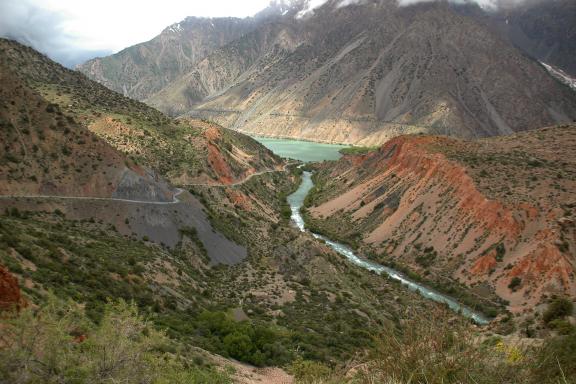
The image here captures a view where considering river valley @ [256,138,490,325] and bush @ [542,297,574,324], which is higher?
bush @ [542,297,574,324]

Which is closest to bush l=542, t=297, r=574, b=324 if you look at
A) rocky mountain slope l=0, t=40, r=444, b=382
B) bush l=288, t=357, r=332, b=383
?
rocky mountain slope l=0, t=40, r=444, b=382

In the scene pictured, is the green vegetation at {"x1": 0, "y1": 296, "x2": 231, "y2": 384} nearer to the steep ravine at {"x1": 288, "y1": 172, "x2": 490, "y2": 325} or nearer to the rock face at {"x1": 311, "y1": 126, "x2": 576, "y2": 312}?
the steep ravine at {"x1": 288, "y1": 172, "x2": 490, "y2": 325}

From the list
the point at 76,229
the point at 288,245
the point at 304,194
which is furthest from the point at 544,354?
the point at 304,194

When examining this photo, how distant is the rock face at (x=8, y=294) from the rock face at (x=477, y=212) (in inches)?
1736

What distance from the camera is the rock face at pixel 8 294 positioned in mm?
14383

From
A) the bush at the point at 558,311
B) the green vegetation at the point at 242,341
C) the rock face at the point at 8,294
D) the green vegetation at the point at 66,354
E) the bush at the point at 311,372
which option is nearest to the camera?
the green vegetation at the point at 66,354

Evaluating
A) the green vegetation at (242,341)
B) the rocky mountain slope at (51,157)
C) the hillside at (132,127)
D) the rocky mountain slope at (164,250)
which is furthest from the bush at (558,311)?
the hillside at (132,127)

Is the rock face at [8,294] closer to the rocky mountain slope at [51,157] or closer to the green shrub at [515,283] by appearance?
the rocky mountain slope at [51,157]

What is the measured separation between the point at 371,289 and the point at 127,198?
28017 millimetres

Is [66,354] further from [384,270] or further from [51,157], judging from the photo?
[384,270]

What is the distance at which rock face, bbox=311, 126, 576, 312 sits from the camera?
174ft

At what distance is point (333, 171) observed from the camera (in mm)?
123625

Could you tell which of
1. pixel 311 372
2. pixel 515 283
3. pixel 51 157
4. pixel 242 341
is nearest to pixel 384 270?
pixel 515 283

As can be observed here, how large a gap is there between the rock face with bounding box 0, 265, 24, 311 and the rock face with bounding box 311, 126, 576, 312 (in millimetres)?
44098
